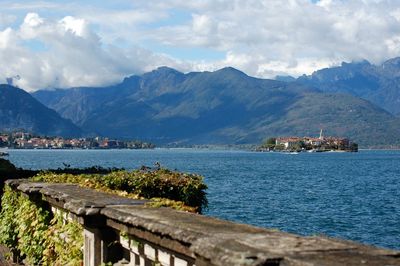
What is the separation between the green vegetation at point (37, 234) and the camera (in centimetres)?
1023

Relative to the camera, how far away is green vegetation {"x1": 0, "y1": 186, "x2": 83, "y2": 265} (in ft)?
33.6

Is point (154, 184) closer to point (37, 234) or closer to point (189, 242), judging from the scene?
point (37, 234)

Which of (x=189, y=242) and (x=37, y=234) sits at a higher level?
(x=189, y=242)

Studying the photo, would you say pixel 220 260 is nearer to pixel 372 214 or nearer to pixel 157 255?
pixel 157 255

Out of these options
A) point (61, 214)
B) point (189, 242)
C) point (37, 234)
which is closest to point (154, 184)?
point (37, 234)

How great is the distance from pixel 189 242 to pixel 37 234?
780cm

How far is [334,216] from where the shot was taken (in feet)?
165

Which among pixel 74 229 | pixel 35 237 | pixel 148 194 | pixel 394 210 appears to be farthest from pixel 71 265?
pixel 394 210

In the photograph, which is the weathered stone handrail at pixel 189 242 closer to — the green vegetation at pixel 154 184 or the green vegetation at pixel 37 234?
the green vegetation at pixel 37 234

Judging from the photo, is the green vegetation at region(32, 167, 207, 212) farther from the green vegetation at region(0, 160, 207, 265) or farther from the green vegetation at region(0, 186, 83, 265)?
the green vegetation at region(0, 186, 83, 265)

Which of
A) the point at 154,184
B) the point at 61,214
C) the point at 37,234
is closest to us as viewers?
the point at 61,214

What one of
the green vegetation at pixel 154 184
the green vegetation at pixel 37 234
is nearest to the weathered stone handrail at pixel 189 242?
the green vegetation at pixel 37 234

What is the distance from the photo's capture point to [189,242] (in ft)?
18.8

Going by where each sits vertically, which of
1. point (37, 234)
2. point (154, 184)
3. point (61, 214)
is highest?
point (154, 184)
